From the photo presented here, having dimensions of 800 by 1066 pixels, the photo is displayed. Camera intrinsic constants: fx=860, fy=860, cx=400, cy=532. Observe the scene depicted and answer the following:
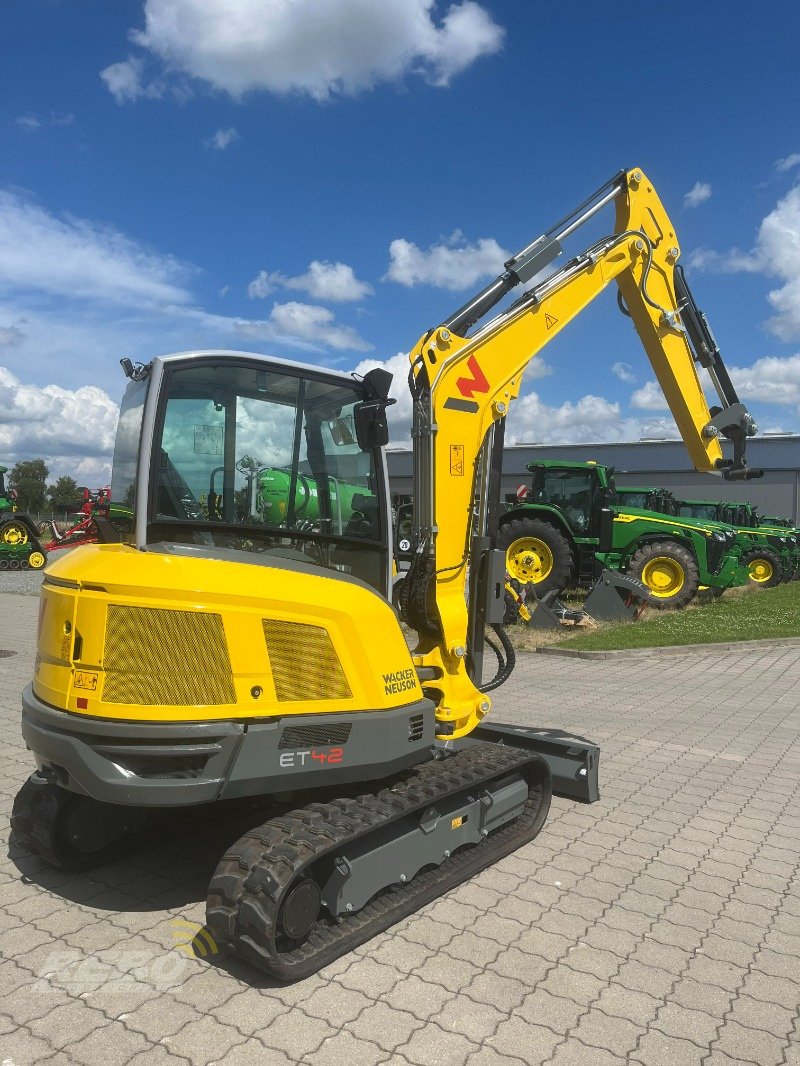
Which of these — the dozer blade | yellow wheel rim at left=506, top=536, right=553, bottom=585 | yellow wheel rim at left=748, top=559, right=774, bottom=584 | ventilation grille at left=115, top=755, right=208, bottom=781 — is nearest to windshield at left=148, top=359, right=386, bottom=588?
ventilation grille at left=115, top=755, right=208, bottom=781

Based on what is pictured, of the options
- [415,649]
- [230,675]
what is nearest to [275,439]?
[230,675]

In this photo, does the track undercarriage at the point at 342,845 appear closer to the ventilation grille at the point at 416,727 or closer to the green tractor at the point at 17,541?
the ventilation grille at the point at 416,727

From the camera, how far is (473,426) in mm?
5004

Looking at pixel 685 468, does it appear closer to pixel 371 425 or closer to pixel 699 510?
pixel 699 510

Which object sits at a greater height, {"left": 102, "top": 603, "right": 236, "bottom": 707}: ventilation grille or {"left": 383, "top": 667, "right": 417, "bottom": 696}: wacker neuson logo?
{"left": 102, "top": 603, "right": 236, "bottom": 707}: ventilation grille

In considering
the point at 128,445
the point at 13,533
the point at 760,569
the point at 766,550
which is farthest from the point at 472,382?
the point at 13,533

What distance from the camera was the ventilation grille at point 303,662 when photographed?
3.62m

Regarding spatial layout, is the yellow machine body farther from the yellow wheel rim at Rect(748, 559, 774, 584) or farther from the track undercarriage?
the yellow wheel rim at Rect(748, 559, 774, 584)

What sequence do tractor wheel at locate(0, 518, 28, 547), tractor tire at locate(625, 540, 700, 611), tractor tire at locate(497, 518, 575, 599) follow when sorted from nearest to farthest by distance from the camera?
tractor tire at locate(497, 518, 575, 599) → tractor tire at locate(625, 540, 700, 611) → tractor wheel at locate(0, 518, 28, 547)

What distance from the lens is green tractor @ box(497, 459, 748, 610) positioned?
50.2 ft

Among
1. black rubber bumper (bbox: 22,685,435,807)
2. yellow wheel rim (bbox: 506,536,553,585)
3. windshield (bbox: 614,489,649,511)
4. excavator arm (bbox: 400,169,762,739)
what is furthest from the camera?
windshield (bbox: 614,489,649,511)

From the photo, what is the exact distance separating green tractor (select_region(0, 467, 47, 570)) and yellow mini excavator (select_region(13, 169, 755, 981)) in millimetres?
22348

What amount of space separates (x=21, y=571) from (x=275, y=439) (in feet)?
76.4

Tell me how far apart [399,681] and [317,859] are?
923 mm
